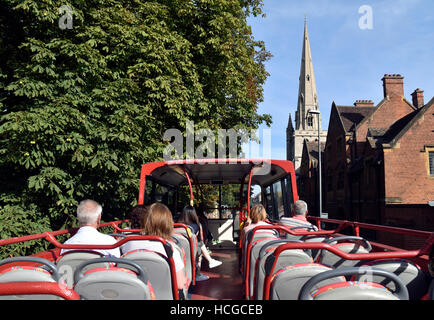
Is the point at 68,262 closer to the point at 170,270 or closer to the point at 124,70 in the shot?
the point at 170,270

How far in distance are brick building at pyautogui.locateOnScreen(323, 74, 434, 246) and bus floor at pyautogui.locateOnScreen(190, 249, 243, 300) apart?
1453 cm

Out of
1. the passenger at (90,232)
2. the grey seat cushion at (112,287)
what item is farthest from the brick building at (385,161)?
the grey seat cushion at (112,287)

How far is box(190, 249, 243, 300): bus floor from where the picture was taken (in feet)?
17.5

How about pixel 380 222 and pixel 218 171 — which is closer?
pixel 218 171

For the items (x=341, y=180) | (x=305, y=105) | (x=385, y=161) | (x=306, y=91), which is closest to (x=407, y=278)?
(x=385, y=161)

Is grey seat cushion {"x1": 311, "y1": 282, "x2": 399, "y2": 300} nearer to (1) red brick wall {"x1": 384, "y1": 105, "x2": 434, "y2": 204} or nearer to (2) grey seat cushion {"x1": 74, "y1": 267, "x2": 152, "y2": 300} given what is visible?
(2) grey seat cushion {"x1": 74, "y1": 267, "x2": 152, "y2": 300}

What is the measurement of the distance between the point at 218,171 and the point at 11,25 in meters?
7.07

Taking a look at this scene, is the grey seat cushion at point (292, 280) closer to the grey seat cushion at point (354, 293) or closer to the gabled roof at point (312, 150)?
the grey seat cushion at point (354, 293)

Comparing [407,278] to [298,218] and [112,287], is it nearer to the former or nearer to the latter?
[112,287]

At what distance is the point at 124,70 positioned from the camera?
35.1ft

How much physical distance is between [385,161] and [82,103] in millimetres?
22161

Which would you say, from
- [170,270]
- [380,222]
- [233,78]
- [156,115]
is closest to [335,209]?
[380,222]

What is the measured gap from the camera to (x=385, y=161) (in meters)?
24.4
